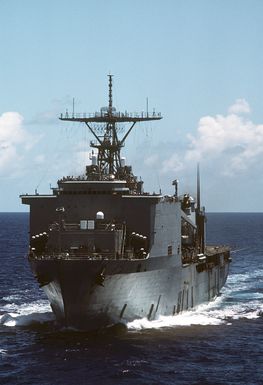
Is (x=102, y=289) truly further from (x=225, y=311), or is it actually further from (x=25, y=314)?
(x=225, y=311)

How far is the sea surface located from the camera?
31422mm

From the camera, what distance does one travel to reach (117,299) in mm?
38906

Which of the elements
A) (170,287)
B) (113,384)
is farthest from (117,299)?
(113,384)

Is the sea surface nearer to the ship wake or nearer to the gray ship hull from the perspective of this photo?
the ship wake

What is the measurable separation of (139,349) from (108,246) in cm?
689

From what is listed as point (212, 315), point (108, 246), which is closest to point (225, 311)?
point (212, 315)

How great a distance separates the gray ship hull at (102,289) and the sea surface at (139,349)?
33.1 inches

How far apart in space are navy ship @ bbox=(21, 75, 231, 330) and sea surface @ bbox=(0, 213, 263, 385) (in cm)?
140

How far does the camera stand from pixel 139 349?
36.1m

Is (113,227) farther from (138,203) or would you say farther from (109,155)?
(109,155)

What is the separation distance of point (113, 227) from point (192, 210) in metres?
17.1

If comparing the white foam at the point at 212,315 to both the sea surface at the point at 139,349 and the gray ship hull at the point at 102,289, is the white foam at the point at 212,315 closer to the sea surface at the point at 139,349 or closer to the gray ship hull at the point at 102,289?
the sea surface at the point at 139,349

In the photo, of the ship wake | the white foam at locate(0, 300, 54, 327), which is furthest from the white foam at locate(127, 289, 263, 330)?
the white foam at locate(0, 300, 54, 327)

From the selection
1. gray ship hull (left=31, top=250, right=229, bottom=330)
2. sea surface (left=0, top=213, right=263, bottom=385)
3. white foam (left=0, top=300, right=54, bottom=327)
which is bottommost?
sea surface (left=0, top=213, right=263, bottom=385)
